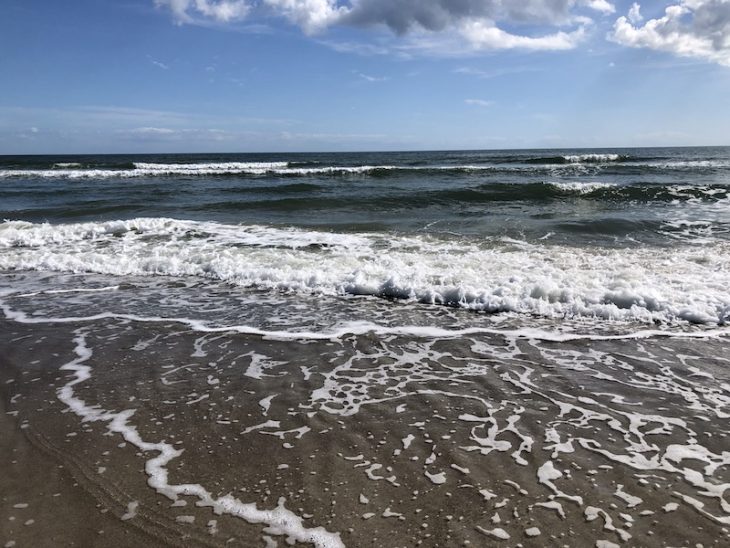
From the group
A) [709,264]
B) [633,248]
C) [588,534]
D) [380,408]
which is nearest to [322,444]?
[380,408]

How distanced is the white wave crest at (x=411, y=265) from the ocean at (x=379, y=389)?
57 millimetres

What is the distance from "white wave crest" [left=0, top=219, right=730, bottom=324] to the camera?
6637mm

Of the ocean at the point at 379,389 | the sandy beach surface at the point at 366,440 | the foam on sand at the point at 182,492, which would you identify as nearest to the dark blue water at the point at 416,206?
the ocean at the point at 379,389

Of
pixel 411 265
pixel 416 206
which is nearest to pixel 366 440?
pixel 411 265

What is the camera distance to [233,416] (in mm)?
3916

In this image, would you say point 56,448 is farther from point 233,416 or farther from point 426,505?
point 426,505

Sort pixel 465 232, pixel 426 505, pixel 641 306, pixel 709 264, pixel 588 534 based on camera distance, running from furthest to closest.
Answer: pixel 465 232
pixel 709 264
pixel 641 306
pixel 426 505
pixel 588 534

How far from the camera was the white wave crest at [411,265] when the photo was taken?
6.64m

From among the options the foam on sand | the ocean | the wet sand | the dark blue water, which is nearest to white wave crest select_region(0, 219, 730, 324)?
the ocean

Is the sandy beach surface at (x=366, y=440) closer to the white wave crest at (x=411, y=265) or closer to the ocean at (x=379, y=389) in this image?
the ocean at (x=379, y=389)

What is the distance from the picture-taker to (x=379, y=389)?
4391mm

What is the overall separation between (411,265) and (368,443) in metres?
5.65

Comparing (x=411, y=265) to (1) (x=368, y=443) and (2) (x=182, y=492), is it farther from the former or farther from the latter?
(2) (x=182, y=492)

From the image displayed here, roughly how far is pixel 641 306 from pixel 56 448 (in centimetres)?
649
